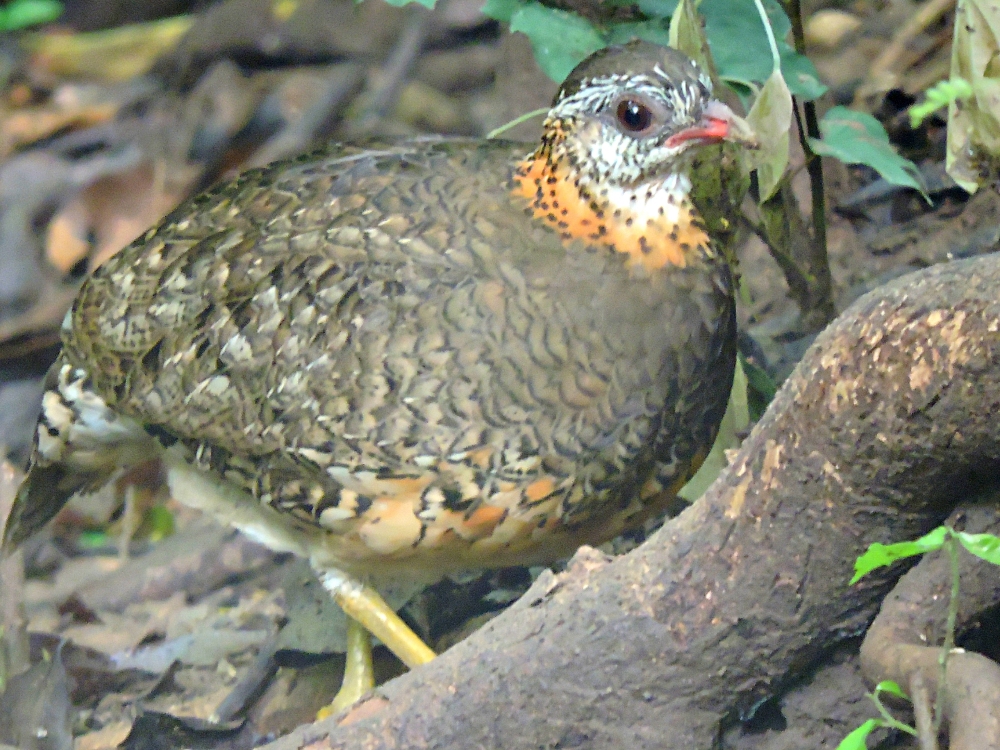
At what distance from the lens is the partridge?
8.84 ft

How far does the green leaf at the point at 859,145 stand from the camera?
8.82ft

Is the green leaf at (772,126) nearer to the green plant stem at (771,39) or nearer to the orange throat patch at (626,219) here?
the green plant stem at (771,39)

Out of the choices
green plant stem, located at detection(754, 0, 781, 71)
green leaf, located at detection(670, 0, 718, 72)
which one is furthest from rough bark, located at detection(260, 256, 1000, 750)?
green leaf, located at detection(670, 0, 718, 72)

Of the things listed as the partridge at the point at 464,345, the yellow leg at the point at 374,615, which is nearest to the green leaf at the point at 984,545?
the partridge at the point at 464,345

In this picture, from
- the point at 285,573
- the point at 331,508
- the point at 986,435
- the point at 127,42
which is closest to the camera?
the point at 986,435

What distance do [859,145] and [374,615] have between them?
63.5 inches

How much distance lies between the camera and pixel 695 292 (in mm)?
2830

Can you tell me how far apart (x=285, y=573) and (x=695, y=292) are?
201 cm

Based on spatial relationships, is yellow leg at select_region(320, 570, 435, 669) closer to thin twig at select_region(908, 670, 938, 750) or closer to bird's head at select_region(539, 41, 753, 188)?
bird's head at select_region(539, 41, 753, 188)

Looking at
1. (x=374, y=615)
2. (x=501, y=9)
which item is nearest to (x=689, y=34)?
(x=501, y=9)

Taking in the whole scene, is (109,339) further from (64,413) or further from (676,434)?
(676,434)

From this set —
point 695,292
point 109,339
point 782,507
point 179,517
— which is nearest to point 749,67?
point 695,292

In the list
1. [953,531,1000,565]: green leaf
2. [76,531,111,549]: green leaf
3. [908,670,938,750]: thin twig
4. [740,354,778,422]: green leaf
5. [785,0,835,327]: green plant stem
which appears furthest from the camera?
[76,531,111,549]: green leaf

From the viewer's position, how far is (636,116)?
8.88 ft
